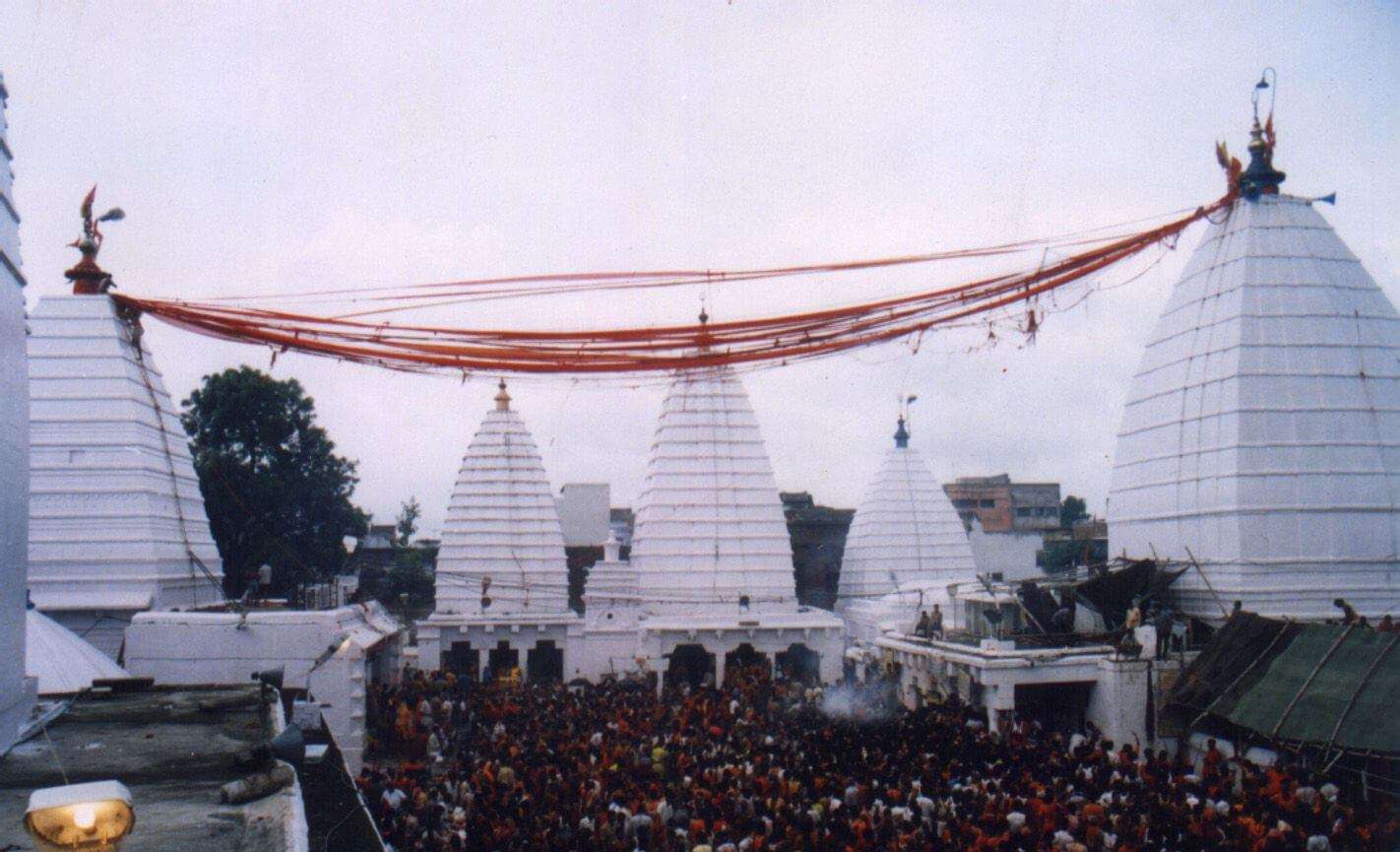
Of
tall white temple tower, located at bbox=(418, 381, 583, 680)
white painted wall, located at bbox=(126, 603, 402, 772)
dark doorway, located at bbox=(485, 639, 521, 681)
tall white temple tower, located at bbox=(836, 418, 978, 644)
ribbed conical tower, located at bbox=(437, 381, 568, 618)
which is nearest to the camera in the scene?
white painted wall, located at bbox=(126, 603, 402, 772)

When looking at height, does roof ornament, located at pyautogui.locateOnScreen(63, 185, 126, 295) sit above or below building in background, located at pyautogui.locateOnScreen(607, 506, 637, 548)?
above

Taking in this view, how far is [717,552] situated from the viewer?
29203 millimetres

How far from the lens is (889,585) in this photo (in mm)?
33094

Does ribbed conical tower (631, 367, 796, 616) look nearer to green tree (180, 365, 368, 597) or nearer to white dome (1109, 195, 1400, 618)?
white dome (1109, 195, 1400, 618)

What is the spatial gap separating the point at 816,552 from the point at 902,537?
32.5ft

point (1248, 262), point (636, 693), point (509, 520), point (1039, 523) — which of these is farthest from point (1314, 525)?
point (1039, 523)

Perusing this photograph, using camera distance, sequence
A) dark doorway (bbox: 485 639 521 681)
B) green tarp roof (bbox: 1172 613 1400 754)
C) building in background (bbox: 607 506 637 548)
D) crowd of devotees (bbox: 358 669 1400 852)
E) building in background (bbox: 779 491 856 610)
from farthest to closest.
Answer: building in background (bbox: 607 506 637 548)
building in background (bbox: 779 491 856 610)
dark doorway (bbox: 485 639 521 681)
green tarp roof (bbox: 1172 613 1400 754)
crowd of devotees (bbox: 358 669 1400 852)

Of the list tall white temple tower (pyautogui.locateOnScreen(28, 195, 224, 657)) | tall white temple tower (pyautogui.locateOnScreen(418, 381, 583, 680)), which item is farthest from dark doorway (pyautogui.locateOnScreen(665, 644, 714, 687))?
tall white temple tower (pyautogui.locateOnScreen(28, 195, 224, 657))

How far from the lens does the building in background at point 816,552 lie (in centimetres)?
4284

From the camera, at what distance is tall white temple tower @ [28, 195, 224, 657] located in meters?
19.0

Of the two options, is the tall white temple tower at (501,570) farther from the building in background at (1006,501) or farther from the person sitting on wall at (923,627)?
the building in background at (1006,501)

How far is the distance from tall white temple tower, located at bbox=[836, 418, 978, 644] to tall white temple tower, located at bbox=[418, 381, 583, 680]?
30.2ft

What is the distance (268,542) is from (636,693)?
19051 millimetres

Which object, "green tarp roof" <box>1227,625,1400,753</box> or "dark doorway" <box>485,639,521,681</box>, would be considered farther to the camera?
"dark doorway" <box>485,639,521,681</box>
